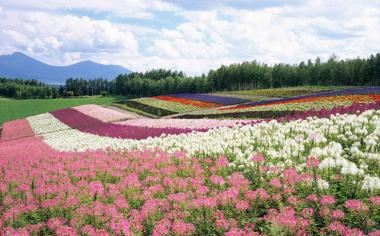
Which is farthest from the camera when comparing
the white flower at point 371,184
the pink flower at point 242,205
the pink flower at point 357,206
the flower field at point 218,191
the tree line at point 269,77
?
the tree line at point 269,77

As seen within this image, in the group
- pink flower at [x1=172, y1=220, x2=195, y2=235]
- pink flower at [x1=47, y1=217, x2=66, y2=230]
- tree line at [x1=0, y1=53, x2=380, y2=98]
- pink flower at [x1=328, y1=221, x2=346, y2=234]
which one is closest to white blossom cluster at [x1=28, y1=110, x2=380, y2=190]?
pink flower at [x1=328, y1=221, x2=346, y2=234]

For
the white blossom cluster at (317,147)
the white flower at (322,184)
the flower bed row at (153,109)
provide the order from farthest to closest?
the flower bed row at (153,109), the white blossom cluster at (317,147), the white flower at (322,184)

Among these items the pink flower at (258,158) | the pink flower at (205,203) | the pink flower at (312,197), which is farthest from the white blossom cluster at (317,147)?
the pink flower at (205,203)

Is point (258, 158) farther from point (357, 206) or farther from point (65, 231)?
point (65, 231)

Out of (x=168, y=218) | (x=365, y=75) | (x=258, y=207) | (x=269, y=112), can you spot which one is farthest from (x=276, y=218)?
(x=365, y=75)

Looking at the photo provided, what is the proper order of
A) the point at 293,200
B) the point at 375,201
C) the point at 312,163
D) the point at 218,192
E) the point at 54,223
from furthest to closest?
the point at 312,163, the point at 218,192, the point at 54,223, the point at 293,200, the point at 375,201

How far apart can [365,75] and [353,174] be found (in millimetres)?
81577

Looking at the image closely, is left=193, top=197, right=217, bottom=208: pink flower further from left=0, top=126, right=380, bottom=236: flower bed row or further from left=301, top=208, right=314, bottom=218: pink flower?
left=301, top=208, right=314, bottom=218: pink flower

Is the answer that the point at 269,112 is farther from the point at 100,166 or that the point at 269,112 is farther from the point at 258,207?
the point at 258,207

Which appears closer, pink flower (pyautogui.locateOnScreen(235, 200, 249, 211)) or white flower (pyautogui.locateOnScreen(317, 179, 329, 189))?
pink flower (pyautogui.locateOnScreen(235, 200, 249, 211))

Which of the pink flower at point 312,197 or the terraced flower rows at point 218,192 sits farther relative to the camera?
the pink flower at point 312,197

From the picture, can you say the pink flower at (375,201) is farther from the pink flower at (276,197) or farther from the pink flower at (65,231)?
the pink flower at (65,231)

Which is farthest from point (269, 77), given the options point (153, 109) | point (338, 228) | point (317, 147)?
point (338, 228)

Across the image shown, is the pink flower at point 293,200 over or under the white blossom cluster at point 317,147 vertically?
under
